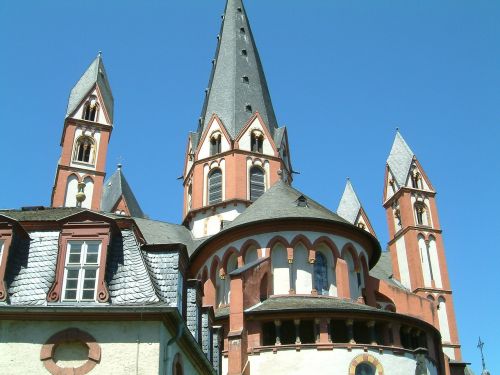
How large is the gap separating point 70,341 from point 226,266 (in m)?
18.1

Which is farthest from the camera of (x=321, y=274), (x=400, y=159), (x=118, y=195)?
(x=400, y=159)

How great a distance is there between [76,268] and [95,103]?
33.0 meters

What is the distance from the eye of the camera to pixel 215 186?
44375 mm

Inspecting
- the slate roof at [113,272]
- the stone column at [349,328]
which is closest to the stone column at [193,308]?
the slate roof at [113,272]

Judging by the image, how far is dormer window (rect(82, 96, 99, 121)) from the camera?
44.6 metres

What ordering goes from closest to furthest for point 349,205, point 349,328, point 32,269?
point 32,269, point 349,328, point 349,205

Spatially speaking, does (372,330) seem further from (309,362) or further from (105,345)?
(105,345)

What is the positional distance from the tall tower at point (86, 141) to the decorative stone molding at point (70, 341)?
2630cm

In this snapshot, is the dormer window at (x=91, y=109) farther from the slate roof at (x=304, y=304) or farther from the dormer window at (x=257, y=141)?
the slate roof at (x=304, y=304)

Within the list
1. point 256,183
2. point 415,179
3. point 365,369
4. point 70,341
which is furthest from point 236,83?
point 70,341

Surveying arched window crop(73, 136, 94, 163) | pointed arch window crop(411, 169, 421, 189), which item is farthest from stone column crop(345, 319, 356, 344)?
pointed arch window crop(411, 169, 421, 189)

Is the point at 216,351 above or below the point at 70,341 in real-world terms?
above

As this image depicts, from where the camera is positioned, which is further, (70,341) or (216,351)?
(216,351)

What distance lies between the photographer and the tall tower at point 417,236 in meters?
43.3
